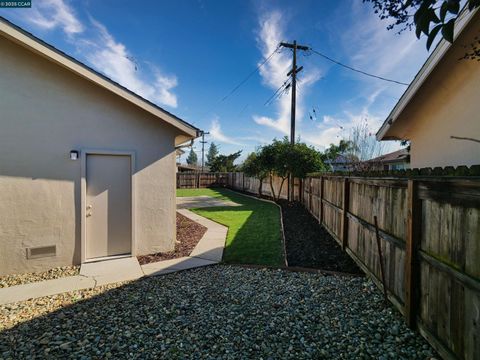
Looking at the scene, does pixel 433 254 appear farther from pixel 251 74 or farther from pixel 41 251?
pixel 251 74

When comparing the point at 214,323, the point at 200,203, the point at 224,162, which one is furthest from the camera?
the point at 224,162

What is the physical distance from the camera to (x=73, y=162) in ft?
16.1

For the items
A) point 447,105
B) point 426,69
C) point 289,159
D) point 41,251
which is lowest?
point 41,251

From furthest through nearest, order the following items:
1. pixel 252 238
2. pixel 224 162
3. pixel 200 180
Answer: pixel 224 162 → pixel 200 180 → pixel 252 238

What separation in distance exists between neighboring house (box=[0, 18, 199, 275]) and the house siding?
0.02m

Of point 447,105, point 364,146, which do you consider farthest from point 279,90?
point 447,105

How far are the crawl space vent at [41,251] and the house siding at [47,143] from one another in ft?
0.27

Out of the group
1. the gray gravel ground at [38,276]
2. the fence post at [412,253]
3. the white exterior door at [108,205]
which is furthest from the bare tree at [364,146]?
the gray gravel ground at [38,276]

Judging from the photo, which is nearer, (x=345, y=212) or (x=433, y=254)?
(x=433, y=254)

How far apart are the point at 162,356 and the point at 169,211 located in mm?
3819

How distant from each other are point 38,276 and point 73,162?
7.66 ft

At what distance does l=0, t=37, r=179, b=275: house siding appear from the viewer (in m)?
4.48

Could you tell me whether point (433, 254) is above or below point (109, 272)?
above

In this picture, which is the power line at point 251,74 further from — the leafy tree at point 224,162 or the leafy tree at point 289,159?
the leafy tree at point 224,162
